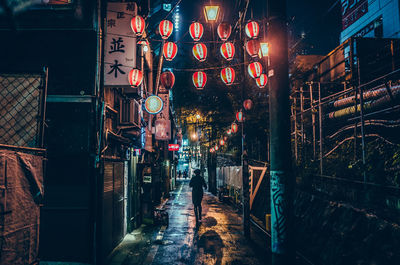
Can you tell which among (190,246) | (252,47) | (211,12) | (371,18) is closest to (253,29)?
(252,47)

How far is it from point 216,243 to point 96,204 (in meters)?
4.83

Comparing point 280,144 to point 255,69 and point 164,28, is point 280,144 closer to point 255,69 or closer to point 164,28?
point 255,69

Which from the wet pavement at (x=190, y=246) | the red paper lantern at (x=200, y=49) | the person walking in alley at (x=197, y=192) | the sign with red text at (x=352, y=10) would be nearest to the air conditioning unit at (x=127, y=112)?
the red paper lantern at (x=200, y=49)

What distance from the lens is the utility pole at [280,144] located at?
443cm

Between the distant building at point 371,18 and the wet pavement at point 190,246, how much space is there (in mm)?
21097

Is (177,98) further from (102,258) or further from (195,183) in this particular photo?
(102,258)

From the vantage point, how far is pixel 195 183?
13602mm

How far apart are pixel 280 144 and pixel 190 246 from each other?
661 centimetres

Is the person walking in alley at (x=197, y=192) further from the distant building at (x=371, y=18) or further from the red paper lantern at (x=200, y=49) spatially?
the distant building at (x=371, y=18)

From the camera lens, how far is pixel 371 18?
24453 mm

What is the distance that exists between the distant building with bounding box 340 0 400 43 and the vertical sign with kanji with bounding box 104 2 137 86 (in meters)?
21.9

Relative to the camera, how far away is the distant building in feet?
69.5

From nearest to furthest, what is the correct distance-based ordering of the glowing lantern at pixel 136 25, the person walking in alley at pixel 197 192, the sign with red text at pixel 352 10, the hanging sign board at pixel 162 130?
the glowing lantern at pixel 136 25
the person walking in alley at pixel 197 192
the hanging sign board at pixel 162 130
the sign with red text at pixel 352 10

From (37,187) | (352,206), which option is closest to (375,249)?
(352,206)
